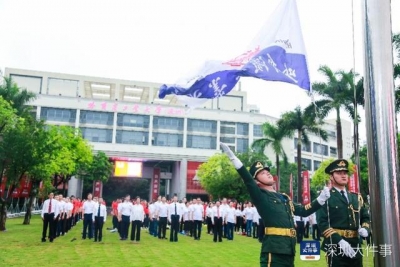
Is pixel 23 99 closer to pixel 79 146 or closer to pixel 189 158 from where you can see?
pixel 79 146

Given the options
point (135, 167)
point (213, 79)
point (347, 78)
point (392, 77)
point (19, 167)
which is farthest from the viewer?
point (135, 167)

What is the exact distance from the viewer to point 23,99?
2867 cm

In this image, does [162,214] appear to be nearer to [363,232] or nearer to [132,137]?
[363,232]

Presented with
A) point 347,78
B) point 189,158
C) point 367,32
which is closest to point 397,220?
point 367,32

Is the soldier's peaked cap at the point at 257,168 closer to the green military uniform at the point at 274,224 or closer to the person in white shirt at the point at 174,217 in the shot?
the green military uniform at the point at 274,224

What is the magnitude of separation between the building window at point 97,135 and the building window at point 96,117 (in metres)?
0.92

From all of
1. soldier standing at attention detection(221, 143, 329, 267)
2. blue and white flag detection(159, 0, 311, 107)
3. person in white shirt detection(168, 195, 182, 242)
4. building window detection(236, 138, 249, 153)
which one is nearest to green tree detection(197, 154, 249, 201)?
building window detection(236, 138, 249, 153)

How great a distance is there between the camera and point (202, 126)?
50.7 metres

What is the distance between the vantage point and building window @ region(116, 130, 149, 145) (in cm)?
4866

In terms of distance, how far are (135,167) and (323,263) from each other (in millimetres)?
40396

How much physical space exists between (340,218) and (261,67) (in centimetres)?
209

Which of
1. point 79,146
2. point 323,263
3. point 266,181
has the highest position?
point 79,146

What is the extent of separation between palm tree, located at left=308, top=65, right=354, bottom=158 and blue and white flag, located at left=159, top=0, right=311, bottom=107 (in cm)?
1771

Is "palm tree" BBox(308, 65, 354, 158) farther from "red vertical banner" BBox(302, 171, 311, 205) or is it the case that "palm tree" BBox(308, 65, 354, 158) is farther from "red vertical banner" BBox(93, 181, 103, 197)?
"red vertical banner" BBox(93, 181, 103, 197)
